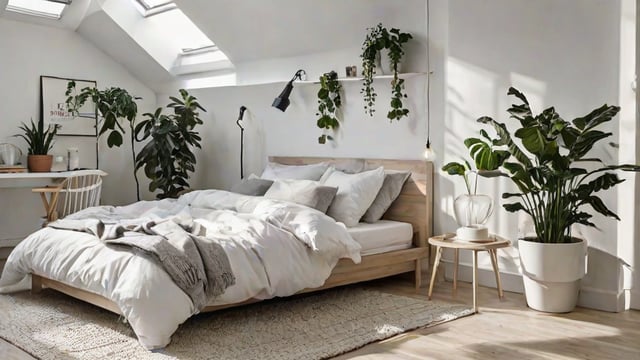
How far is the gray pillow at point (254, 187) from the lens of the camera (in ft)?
17.3

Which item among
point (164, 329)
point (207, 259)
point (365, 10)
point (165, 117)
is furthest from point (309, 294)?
point (165, 117)

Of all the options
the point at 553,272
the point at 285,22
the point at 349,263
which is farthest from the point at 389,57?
the point at 553,272

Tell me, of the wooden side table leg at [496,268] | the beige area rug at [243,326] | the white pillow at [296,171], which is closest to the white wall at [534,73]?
the wooden side table leg at [496,268]

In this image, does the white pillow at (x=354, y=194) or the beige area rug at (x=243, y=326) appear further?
the white pillow at (x=354, y=194)

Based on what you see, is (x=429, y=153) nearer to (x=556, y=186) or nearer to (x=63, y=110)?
(x=556, y=186)

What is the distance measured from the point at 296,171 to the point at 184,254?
2178 millimetres

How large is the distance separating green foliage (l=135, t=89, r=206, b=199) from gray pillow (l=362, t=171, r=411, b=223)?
8.06 feet

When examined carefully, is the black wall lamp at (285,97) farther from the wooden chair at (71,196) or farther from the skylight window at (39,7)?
the skylight window at (39,7)

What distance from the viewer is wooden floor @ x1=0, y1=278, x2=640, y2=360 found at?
323cm

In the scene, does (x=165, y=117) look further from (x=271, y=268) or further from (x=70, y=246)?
(x=271, y=268)

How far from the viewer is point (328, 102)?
5.64m

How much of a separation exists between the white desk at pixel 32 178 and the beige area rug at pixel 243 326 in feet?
5.49

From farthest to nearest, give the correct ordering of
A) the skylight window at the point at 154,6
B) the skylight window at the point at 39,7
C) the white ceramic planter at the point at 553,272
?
the skylight window at the point at 154,6, the skylight window at the point at 39,7, the white ceramic planter at the point at 553,272

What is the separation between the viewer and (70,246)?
13.2 feet
